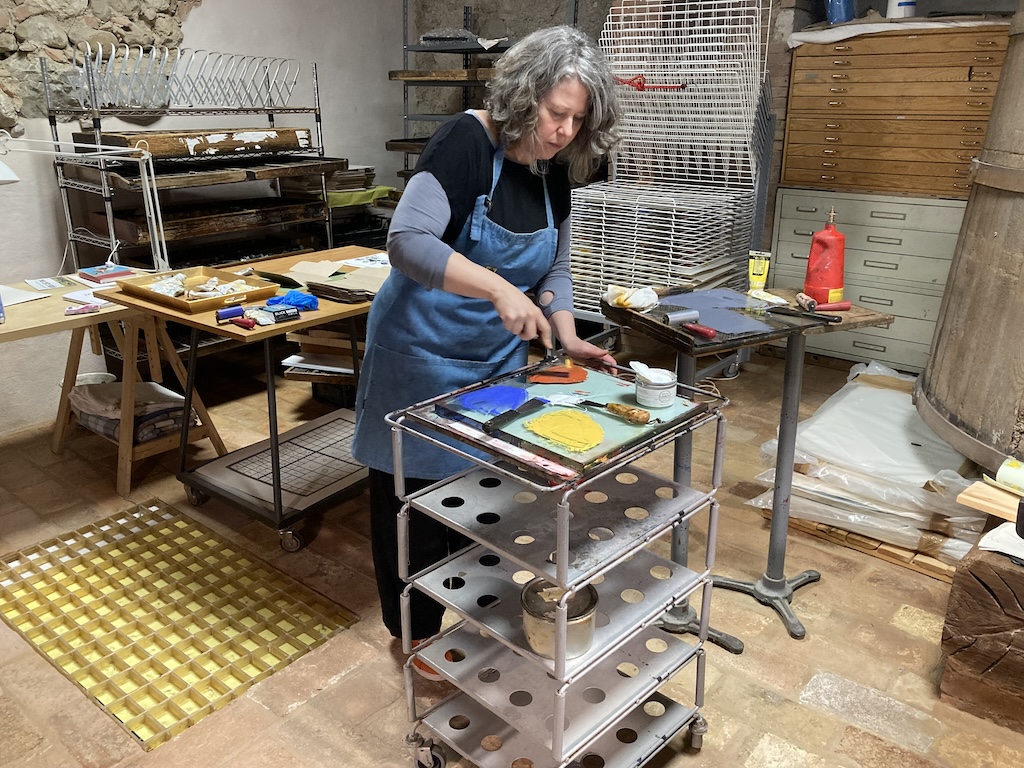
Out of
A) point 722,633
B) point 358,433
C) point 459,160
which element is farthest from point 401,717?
point 459,160

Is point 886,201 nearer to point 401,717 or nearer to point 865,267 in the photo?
point 865,267

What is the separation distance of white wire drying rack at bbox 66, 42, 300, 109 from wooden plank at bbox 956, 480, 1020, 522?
360 cm

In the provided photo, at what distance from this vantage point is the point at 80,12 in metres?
3.67

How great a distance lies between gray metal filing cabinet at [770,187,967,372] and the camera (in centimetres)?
399

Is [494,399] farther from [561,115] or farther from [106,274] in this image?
[106,274]

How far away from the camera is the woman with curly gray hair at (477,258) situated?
1.56 m

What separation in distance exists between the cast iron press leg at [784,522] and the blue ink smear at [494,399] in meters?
0.91

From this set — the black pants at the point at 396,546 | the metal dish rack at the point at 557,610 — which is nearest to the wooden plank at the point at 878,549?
the metal dish rack at the point at 557,610

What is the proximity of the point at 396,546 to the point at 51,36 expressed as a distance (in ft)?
10.1

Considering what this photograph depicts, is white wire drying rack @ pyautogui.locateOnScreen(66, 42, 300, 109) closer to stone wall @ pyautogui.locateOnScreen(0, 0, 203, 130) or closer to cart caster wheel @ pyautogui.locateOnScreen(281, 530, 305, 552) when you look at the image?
stone wall @ pyautogui.locateOnScreen(0, 0, 203, 130)

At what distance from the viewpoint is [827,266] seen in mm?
2275

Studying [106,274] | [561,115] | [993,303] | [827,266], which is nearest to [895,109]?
[993,303]

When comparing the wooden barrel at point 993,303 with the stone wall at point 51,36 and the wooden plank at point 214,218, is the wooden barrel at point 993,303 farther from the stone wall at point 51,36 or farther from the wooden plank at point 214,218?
the stone wall at point 51,36

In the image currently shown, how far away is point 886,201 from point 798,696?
9.59 ft
